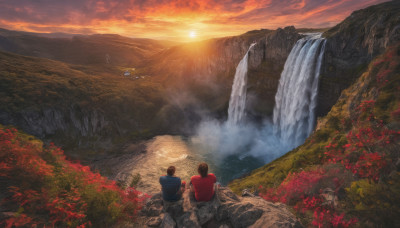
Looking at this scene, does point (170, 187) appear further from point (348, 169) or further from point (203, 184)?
point (348, 169)

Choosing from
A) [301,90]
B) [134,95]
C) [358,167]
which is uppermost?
[301,90]

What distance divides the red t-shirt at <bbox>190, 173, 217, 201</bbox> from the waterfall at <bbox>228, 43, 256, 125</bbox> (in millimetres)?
45255

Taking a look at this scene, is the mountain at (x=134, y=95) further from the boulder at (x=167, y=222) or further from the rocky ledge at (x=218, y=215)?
the boulder at (x=167, y=222)

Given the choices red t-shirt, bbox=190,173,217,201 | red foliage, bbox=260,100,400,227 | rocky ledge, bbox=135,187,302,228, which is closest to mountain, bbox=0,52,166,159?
rocky ledge, bbox=135,187,302,228

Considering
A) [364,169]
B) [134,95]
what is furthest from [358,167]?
[134,95]

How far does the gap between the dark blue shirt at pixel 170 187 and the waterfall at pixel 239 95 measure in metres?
45.3

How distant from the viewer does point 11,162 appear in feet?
23.1

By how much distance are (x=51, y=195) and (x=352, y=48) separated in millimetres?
39085

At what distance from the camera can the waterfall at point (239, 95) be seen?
5063 centimetres

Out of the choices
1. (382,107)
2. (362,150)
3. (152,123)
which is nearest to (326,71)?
(382,107)

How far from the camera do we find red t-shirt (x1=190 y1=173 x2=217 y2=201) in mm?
7562

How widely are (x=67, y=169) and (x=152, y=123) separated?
149ft

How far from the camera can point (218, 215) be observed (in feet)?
23.6

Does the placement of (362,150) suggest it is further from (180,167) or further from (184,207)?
(180,167)
